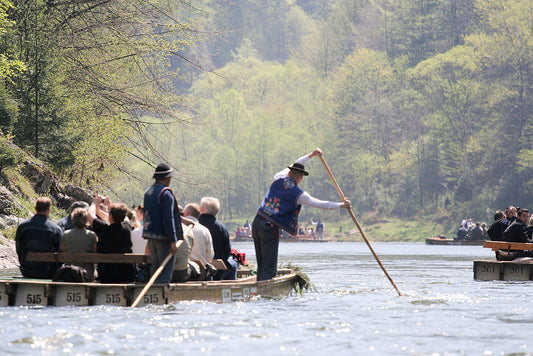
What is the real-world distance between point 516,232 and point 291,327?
9146 mm

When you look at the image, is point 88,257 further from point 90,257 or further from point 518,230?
point 518,230

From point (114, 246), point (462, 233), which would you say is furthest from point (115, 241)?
point (462, 233)

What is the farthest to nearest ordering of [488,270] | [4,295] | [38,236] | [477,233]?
[477,233], [488,270], [38,236], [4,295]

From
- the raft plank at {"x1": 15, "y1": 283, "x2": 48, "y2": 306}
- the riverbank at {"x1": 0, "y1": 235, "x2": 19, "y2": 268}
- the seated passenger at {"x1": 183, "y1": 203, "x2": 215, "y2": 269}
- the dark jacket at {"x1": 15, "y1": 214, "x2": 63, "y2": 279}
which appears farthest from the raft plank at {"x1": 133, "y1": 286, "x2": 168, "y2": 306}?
the riverbank at {"x1": 0, "y1": 235, "x2": 19, "y2": 268}

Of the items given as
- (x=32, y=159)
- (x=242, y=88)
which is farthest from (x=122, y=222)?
(x=242, y=88)

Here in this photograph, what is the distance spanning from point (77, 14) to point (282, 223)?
16.9m

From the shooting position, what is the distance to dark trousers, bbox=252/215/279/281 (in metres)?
14.0

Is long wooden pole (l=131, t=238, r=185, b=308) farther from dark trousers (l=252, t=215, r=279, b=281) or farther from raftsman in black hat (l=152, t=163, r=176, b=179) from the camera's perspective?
dark trousers (l=252, t=215, r=279, b=281)

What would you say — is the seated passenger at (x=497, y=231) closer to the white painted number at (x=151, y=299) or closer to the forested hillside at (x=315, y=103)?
the white painted number at (x=151, y=299)

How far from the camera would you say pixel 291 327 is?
11266 millimetres

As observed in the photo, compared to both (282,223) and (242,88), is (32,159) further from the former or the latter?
(242,88)

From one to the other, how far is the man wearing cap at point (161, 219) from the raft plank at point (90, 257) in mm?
310

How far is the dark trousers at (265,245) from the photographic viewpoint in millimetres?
13981

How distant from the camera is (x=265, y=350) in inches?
375
